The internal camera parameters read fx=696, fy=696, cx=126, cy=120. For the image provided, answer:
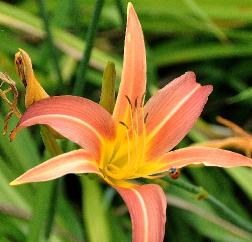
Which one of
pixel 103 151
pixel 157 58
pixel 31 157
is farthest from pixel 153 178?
pixel 157 58

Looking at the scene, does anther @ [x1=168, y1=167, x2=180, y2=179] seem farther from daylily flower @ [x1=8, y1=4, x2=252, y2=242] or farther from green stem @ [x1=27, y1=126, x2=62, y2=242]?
green stem @ [x1=27, y1=126, x2=62, y2=242]

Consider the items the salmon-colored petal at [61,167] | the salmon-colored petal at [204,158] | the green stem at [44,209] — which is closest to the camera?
the salmon-colored petal at [61,167]

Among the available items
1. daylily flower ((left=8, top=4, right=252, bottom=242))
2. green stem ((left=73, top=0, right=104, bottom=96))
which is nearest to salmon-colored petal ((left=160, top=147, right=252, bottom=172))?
daylily flower ((left=8, top=4, right=252, bottom=242))

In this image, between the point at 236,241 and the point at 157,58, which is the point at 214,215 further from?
the point at 157,58

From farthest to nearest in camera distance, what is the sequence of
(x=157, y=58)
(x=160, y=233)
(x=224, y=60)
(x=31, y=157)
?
(x=224, y=60) → (x=157, y=58) → (x=31, y=157) → (x=160, y=233)

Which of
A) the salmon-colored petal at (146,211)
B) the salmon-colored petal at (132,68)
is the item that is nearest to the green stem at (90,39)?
the salmon-colored petal at (132,68)

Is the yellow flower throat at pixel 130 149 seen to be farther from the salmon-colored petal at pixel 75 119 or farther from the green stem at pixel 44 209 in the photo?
the green stem at pixel 44 209
